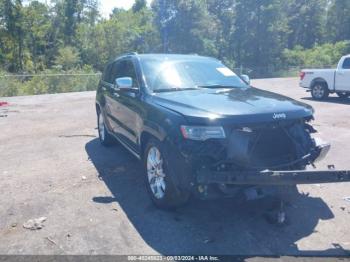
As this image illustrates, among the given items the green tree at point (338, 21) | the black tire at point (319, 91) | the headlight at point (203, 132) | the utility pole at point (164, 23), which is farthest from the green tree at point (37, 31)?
the headlight at point (203, 132)

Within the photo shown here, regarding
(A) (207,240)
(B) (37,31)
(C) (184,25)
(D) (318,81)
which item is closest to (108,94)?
(A) (207,240)

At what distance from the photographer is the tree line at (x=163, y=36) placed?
147 ft

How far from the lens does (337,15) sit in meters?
58.5

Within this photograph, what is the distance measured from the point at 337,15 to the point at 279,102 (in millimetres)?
61052

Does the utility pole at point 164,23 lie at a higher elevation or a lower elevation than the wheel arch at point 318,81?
higher

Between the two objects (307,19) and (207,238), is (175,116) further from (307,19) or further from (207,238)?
(307,19)

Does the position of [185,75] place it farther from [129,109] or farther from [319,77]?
[319,77]

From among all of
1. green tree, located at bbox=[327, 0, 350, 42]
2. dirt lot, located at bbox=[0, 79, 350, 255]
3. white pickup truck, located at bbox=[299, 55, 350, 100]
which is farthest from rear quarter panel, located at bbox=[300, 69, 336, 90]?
green tree, located at bbox=[327, 0, 350, 42]

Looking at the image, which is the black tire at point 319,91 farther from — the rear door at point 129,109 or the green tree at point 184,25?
the green tree at point 184,25

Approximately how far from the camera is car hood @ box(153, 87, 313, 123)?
13.3 ft

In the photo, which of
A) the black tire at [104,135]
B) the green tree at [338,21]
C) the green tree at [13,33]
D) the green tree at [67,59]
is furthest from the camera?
the green tree at [338,21]

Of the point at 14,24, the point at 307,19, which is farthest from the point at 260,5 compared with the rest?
the point at 14,24

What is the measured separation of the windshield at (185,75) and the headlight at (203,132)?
4.30 ft

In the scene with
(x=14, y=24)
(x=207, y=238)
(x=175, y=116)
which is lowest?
(x=207, y=238)
